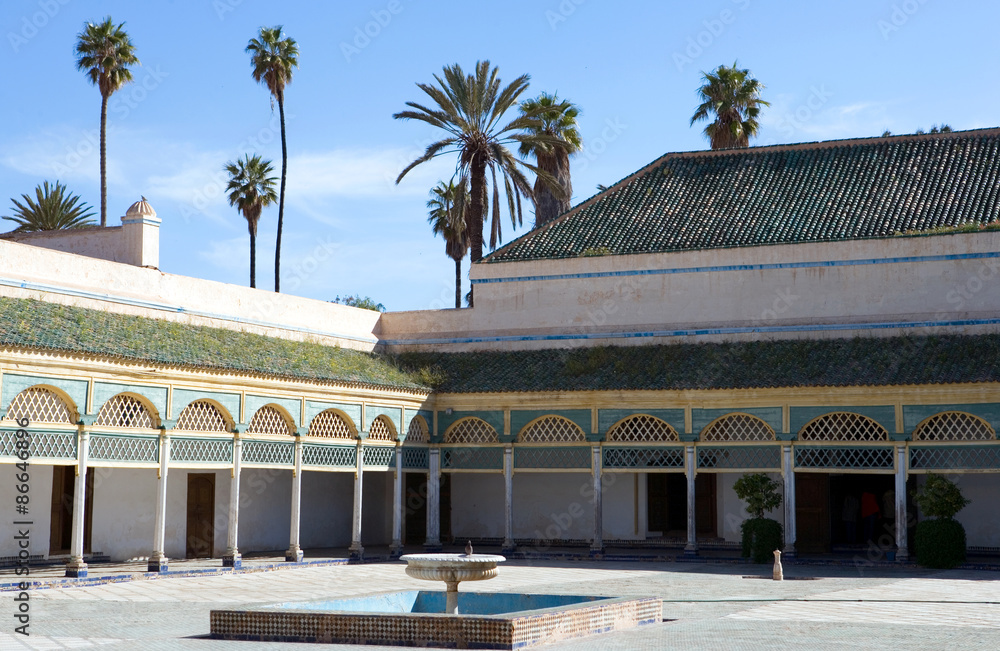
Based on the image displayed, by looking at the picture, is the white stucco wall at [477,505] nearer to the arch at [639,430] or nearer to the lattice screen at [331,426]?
the arch at [639,430]

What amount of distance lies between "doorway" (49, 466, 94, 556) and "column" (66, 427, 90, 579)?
2.67 metres

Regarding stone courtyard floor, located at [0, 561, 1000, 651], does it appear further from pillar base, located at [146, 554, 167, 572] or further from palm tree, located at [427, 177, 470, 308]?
palm tree, located at [427, 177, 470, 308]

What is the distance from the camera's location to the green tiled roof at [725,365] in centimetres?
2242

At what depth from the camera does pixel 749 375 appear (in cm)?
2353

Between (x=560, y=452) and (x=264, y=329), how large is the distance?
627 centimetres

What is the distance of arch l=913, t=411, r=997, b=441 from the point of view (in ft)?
70.6

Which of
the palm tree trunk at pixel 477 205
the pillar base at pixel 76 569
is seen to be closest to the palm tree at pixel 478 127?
the palm tree trunk at pixel 477 205

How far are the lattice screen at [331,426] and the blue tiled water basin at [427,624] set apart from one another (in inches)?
379

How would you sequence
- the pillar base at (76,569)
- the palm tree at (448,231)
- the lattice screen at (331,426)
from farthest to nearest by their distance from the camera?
the palm tree at (448,231) → the lattice screen at (331,426) → the pillar base at (76,569)

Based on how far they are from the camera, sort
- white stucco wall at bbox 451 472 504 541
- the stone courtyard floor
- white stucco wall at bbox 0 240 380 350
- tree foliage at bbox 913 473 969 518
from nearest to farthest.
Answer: the stone courtyard floor < white stucco wall at bbox 0 240 380 350 < tree foliage at bbox 913 473 969 518 < white stucco wall at bbox 451 472 504 541

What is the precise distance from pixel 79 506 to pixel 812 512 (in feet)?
46.8

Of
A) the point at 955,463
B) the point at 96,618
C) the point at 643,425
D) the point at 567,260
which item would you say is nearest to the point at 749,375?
the point at 643,425

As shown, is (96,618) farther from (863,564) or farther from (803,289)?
→ (803,289)

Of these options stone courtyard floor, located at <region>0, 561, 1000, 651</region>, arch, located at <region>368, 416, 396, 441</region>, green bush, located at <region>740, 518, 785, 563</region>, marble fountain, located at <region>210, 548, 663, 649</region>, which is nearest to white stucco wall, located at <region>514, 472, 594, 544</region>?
arch, located at <region>368, 416, 396, 441</region>
